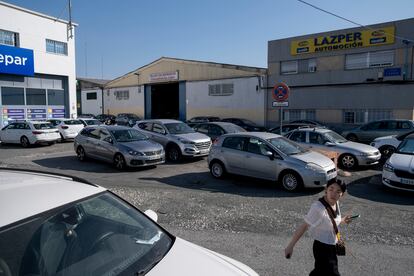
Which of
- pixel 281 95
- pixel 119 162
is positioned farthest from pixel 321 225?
pixel 119 162

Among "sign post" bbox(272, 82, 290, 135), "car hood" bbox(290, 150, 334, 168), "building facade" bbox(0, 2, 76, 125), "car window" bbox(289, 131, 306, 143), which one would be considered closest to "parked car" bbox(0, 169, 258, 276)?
"car hood" bbox(290, 150, 334, 168)

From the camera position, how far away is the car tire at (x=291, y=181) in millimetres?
8773

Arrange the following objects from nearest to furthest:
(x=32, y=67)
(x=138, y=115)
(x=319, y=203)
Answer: (x=319, y=203), (x=32, y=67), (x=138, y=115)

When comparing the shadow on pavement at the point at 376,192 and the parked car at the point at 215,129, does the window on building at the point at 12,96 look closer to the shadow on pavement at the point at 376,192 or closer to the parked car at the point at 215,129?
the parked car at the point at 215,129

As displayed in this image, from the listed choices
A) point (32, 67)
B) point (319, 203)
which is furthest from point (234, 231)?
point (32, 67)

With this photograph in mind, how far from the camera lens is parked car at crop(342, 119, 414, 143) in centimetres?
1623

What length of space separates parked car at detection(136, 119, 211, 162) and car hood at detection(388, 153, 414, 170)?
7.15 m

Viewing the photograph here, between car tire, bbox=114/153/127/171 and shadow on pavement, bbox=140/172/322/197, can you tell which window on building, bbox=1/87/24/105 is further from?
shadow on pavement, bbox=140/172/322/197

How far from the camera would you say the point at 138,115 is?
1629 inches

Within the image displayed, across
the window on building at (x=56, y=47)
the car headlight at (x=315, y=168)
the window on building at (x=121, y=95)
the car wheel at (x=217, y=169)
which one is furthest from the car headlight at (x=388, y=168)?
the window on building at (x=121, y=95)

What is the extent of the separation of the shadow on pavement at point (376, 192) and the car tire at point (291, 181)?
135 centimetres

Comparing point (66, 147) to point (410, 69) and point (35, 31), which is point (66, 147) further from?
point (410, 69)

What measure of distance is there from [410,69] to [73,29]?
25.8 metres

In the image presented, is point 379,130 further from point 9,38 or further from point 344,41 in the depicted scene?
point 9,38
